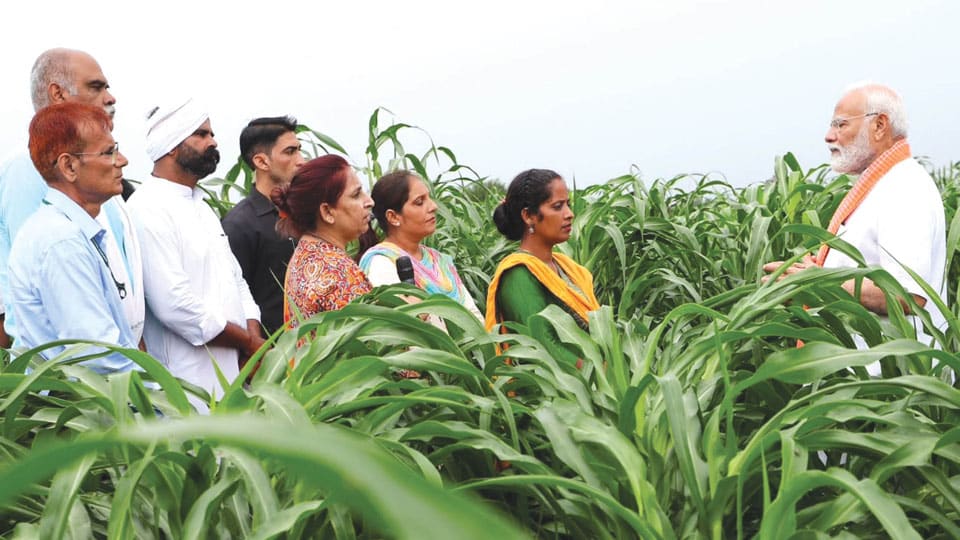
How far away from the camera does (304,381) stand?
203 centimetres

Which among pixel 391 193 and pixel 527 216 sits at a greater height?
pixel 391 193

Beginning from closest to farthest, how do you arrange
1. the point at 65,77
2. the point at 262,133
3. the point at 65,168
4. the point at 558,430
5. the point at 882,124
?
1. the point at 558,430
2. the point at 65,168
3. the point at 882,124
4. the point at 65,77
5. the point at 262,133

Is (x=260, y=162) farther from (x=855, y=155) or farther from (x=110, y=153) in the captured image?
(x=855, y=155)

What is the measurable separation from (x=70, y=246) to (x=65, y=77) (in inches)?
59.5

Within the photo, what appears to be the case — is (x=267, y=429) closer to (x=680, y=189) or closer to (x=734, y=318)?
(x=734, y=318)

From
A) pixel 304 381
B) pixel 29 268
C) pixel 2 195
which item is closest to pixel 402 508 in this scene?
pixel 304 381

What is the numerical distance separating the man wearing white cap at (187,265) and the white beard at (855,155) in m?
2.01

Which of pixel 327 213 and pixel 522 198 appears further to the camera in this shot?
pixel 522 198

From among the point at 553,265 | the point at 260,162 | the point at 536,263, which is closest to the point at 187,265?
the point at 260,162

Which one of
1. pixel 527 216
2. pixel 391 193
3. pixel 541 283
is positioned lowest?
pixel 541 283

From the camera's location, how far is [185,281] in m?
3.34

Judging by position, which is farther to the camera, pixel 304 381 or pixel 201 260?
pixel 201 260

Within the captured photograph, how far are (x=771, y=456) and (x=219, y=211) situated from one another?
13.3ft

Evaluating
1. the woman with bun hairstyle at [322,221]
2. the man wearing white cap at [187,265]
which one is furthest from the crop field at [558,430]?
the man wearing white cap at [187,265]
